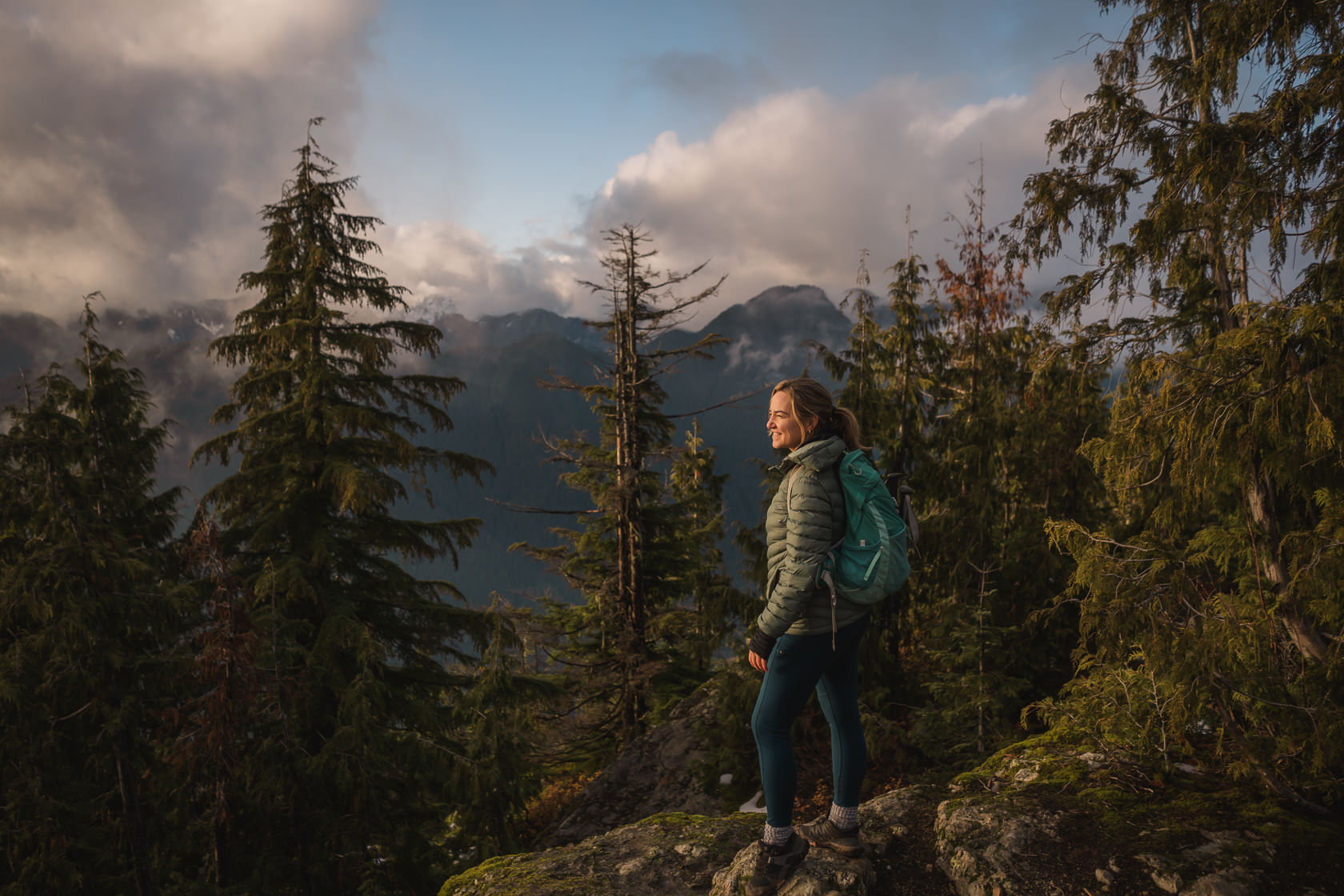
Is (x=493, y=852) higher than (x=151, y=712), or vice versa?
(x=151, y=712)

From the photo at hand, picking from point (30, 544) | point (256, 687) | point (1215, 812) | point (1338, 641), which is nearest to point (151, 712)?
point (30, 544)

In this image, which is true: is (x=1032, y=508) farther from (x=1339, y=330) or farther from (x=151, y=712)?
(x=151, y=712)

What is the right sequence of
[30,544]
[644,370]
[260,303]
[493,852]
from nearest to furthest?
[30,544], [493,852], [260,303], [644,370]

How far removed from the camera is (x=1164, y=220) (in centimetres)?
533

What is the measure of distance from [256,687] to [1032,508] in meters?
11.0

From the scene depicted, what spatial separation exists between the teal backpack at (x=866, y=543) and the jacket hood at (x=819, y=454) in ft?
0.28

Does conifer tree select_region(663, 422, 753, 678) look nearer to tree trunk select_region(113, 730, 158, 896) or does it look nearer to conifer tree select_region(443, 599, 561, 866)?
conifer tree select_region(443, 599, 561, 866)

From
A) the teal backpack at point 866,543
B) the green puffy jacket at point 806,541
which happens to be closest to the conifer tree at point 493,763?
the green puffy jacket at point 806,541

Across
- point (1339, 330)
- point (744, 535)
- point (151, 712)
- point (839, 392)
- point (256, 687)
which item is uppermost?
point (839, 392)

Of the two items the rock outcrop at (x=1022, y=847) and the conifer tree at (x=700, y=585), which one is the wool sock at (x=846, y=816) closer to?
the rock outcrop at (x=1022, y=847)

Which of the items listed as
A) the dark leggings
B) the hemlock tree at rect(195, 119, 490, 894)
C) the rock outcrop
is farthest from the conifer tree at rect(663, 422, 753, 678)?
the dark leggings

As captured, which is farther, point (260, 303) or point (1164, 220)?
point (260, 303)

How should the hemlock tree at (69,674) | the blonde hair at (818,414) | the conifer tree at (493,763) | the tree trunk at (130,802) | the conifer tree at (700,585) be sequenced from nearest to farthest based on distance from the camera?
1. the blonde hair at (818,414)
2. the hemlock tree at (69,674)
3. the tree trunk at (130,802)
4. the conifer tree at (493,763)
5. the conifer tree at (700,585)

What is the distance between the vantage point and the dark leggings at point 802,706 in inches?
120
